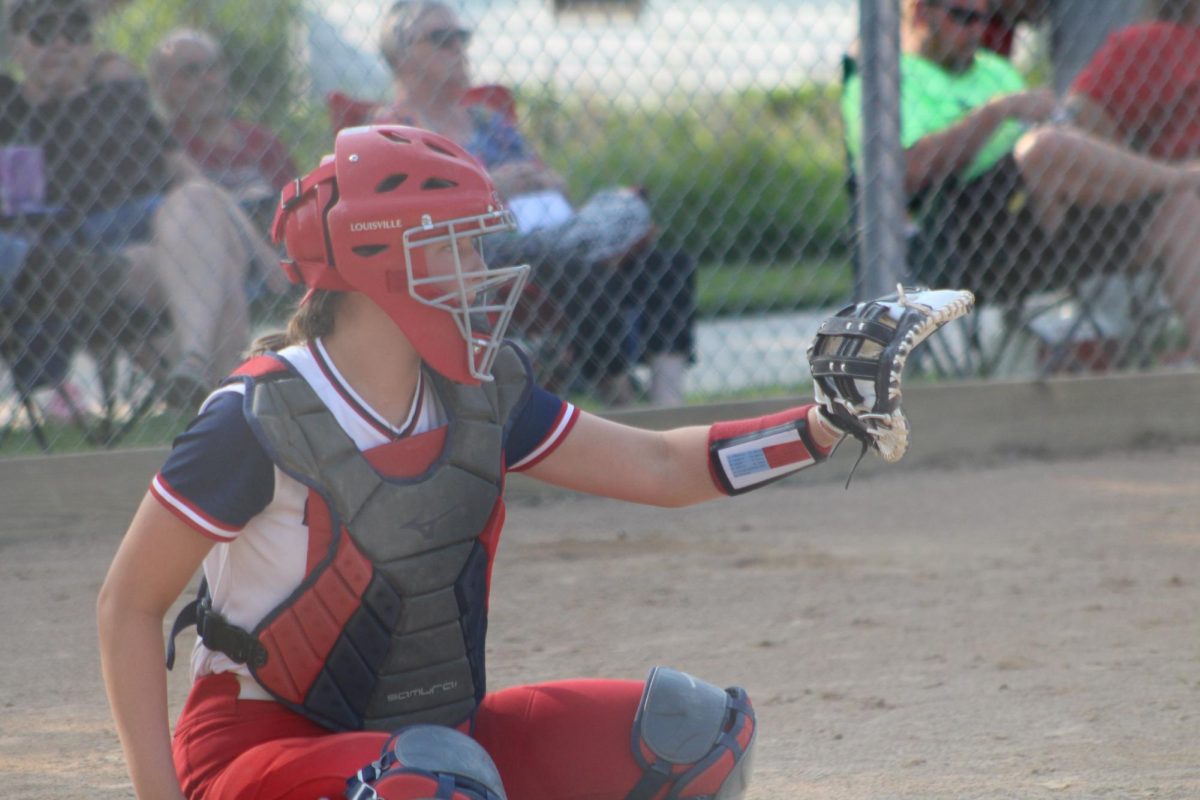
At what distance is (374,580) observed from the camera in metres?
1.98

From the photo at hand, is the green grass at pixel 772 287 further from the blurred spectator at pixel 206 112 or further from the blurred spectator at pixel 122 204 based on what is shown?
the blurred spectator at pixel 122 204

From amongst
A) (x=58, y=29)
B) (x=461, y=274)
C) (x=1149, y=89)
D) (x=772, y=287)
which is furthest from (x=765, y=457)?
(x=772, y=287)

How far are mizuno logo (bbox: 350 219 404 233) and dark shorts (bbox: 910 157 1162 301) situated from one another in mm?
3596

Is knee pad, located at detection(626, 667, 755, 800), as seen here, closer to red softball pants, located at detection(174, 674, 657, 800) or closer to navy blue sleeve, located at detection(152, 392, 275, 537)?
red softball pants, located at detection(174, 674, 657, 800)

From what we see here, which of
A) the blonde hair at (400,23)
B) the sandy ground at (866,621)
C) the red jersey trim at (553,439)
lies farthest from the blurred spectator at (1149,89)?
the red jersey trim at (553,439)

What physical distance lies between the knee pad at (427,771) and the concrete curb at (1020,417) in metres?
2.76

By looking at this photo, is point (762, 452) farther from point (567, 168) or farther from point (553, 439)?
point (567, 168)

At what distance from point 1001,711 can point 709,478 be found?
974mm

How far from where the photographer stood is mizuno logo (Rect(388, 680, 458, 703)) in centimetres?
204

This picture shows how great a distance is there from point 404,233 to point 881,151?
3132 millimetres

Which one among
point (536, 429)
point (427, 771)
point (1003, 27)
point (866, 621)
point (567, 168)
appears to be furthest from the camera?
point (567, 168)

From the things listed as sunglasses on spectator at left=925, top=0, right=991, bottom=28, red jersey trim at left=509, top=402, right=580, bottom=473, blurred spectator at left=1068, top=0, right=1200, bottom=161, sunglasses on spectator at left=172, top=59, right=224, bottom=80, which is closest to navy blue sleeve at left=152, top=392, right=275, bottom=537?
red jersey trim at left=509, top=402, right=580, bottom=473

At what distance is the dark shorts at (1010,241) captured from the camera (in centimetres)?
528

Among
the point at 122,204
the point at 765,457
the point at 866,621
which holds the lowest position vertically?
the point at 122,204
